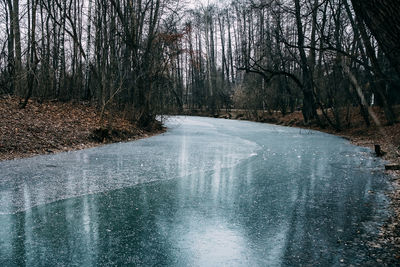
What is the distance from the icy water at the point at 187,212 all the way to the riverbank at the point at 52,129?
4.30ft

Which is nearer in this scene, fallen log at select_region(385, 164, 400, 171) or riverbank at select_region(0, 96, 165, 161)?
fallen log at select_region(385, 164, 400, 171)

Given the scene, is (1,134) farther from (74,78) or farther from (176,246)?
(74,78)

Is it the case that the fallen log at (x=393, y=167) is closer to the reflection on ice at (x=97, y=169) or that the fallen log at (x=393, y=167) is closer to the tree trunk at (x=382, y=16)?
the reflection on ice at (x=97, y=169)

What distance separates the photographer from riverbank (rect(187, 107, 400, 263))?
4.03 meters

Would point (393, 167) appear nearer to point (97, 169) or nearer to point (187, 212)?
point (187, 212)

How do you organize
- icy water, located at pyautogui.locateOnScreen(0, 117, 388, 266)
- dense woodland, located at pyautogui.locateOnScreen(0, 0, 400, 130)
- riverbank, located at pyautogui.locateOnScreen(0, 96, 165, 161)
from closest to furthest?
icy water, located at pyautogui.locateOnScreen(0, 117, 388, 266), riverbank, located at pyautogui.locateOnScreen(0, 96, 165, 161), dense woodland, located at pyautogui.locateOnScreen(0, 0, 400, 130)

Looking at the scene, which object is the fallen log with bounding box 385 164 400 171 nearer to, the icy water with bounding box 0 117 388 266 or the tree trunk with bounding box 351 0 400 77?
the icy water with bounding box 0 117 388 266

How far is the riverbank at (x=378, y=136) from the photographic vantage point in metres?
4.03

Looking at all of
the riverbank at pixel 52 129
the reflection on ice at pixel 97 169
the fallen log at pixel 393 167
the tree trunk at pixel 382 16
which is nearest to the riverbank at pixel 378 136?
the fallen log at pixel 393 167

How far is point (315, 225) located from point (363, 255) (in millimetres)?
935

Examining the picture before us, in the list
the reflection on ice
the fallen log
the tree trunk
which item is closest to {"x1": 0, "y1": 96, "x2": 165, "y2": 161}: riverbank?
the reflection on ice

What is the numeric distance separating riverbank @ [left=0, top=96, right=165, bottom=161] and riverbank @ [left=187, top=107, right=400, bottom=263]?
8943 millimetres

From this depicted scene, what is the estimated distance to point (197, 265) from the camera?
325 centimetres

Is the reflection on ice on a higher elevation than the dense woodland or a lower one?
lower
